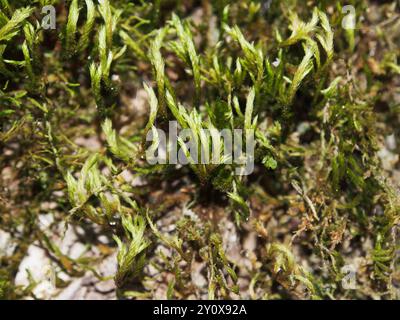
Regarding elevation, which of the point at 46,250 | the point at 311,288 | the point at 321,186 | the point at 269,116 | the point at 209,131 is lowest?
the point at 311,288

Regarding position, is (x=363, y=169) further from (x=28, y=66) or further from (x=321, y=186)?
(x=28, y=66)

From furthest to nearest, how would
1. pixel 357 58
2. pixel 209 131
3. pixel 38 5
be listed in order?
1. pixel 357 58
2. pixel 38 5
3. pixel 209 131

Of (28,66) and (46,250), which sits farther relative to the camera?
(46,250)

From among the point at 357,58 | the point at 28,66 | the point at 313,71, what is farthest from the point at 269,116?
the point at 28,66

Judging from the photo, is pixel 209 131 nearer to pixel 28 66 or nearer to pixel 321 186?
pixel 321 186

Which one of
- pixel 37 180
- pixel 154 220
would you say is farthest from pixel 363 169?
pixel 37 180

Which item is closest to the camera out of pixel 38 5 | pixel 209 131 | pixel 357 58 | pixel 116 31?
pixel 209 131

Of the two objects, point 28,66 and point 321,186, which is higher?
point 28,66
